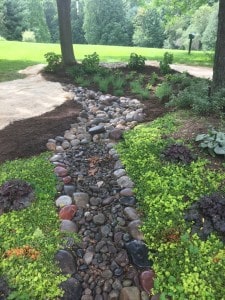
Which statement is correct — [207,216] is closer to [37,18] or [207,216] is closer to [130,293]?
[130,293]

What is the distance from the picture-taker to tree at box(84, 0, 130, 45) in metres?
47.6

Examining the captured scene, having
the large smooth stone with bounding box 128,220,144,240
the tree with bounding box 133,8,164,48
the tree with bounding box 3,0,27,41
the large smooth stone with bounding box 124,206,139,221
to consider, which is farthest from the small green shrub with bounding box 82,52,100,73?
the tree with bounding box 133,8,164,48

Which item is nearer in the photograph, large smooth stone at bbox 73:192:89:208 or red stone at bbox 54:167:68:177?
large smooth stone at bbox 73:192:89:208

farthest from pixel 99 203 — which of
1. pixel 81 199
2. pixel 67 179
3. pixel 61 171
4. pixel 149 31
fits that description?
pixel 149 31

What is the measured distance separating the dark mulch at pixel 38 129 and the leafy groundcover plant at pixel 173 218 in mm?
1334

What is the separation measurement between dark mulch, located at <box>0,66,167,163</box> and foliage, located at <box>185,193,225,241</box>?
2.73 metres

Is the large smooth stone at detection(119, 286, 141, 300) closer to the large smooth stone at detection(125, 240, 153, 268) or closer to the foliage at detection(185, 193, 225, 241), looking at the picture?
the large smooth stone at detection(125, 240, 153, 268)

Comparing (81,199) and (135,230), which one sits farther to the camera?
(81,199)

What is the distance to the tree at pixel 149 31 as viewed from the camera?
44531 millimetres

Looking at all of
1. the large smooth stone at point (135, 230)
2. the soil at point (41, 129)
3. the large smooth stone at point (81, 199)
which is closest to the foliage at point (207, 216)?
the large smooth stone at point (135, 230)

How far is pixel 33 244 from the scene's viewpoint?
3.54 meters

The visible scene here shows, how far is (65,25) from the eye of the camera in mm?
10922

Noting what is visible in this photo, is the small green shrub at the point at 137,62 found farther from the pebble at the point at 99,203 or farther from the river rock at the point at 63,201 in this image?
the river rock at the point at 63,201

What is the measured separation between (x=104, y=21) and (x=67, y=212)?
158 feet
